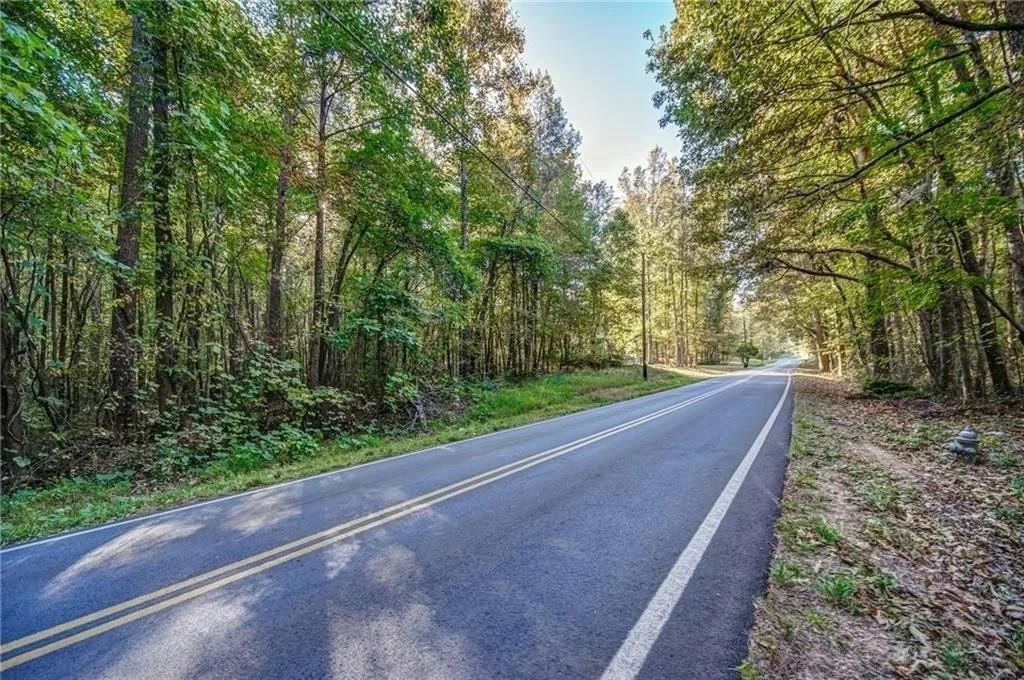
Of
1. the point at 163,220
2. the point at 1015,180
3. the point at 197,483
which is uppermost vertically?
the point at 1015,180

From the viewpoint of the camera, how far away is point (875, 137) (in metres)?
5.62

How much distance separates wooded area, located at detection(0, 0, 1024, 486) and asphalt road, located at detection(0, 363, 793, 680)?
3.87 meters

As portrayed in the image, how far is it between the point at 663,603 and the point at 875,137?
6.71 metres

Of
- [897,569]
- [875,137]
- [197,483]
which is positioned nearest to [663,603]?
[897,569]

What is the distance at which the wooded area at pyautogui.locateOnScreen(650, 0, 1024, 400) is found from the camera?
482cm

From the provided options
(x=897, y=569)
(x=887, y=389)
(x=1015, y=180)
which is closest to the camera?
(x=897, y=569)

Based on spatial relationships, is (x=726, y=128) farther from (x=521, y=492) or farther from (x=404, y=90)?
(x=404, y=90)

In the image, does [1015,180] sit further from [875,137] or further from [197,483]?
[197,483]

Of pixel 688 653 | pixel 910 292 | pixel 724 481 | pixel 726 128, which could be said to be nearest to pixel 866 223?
pixel 910 292

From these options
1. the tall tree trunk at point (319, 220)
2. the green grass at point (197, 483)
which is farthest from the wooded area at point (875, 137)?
the tall tree trunk at point (319, 220)

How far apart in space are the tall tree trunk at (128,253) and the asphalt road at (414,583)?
3962 millimetres

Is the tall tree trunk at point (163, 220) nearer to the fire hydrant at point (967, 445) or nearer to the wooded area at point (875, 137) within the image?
the wooded area at point (875, 137)

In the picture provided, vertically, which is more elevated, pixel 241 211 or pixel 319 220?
pixel 319 220

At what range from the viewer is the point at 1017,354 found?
1065 centimetres
